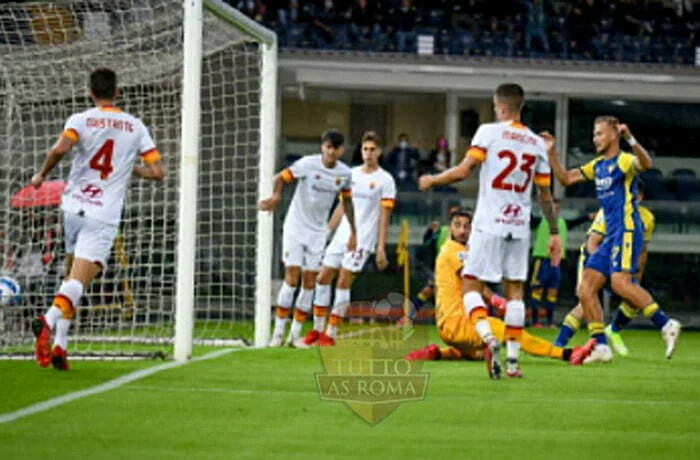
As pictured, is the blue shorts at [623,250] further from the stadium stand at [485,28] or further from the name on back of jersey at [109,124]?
the stadium stand at [485,28]

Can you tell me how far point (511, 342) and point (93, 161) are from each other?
291 cm

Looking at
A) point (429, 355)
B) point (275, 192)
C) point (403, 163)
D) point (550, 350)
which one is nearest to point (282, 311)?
point (275, 192)

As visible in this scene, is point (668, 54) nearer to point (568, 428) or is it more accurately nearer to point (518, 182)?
point (518, 182)

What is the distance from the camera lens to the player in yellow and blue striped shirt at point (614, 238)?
11.9 meters

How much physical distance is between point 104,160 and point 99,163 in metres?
0.04

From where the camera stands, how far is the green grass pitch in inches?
227

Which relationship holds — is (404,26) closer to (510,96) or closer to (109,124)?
(510,96)

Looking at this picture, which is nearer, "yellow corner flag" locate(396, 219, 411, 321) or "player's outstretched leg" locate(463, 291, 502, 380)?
Answer: "player's outstretched leg" locate(463, 291, 502, 380)

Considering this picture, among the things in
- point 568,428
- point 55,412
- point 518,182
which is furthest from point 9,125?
point 568,428

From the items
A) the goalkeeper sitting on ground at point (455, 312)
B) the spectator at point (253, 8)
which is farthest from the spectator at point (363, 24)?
the goalkeeper sitting on ground at point (455, 312)

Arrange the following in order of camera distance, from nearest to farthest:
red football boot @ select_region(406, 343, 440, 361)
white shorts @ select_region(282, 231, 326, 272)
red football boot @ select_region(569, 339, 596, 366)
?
red football boot @ select_region(406, 343, 440, 361) → red football boot @ select_region(569, 339, 596, 366) → white shorts @ select_region(282, 231, 326, 272)

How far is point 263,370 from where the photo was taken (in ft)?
33.3

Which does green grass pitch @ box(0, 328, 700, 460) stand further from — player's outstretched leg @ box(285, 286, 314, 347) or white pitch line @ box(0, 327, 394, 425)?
player's outstretched leg @ box(285, 286, 314, 347)

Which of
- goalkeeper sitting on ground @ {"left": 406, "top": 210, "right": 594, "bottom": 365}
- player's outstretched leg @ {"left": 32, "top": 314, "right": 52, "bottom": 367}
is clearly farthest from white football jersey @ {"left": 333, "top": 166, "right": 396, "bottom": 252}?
player's outstretched leg @ {"left": 32, "top": 314, "right": 52, "bottom": 367}
